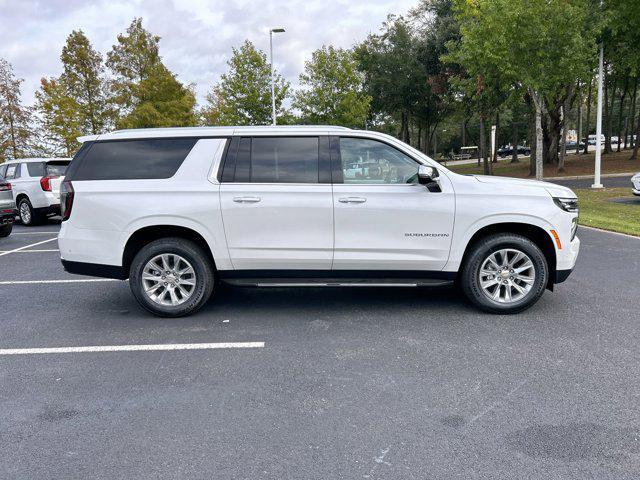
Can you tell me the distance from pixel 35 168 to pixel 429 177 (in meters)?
13.2

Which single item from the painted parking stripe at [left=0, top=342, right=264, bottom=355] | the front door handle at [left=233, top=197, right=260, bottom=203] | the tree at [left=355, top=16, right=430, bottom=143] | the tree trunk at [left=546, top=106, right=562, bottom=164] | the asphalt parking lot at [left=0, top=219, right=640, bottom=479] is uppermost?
the tree at [left=355, top=16, right=430, bottom=143]

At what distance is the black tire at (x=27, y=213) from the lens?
1448 centimetres

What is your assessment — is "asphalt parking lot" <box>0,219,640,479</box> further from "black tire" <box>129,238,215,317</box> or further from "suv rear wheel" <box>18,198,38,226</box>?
"suv rear wheel" <box>18,198,38,226</box>

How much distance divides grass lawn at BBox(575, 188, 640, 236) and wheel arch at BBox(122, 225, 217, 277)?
28.6 ft

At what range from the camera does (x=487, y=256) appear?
206 inches

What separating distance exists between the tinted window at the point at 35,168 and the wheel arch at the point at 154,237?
10.7m

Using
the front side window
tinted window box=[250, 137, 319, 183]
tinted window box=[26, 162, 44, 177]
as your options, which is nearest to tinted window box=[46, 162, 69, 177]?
tinted window box=[26, 162, 44, 177]

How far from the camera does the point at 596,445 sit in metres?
2.90

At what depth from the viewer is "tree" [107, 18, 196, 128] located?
90.8 ft

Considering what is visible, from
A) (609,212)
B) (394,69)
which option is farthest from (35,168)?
(394,69)

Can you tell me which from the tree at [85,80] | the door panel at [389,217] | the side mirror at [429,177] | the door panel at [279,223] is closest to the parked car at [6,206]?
the door panel at [279,223]

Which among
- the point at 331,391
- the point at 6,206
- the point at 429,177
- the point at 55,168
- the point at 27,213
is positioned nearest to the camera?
the point at 331,391

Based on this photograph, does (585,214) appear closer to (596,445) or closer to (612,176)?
(596,445)

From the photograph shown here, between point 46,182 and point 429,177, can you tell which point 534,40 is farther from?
point 46,182
